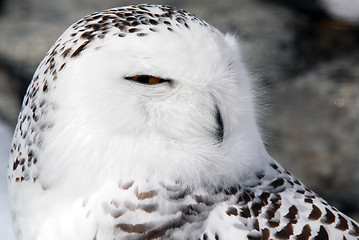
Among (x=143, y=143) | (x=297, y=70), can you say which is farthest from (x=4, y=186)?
(x=297, y=70)

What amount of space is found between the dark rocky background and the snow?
0.20m

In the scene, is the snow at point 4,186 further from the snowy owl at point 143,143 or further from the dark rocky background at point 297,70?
the snowy owl at point 143,143

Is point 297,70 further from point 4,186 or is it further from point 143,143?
point 143,143

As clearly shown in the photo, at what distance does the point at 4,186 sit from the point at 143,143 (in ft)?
6.51

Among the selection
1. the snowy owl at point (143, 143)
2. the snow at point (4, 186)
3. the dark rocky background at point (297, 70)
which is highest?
the snowy owl at point (143, 143)

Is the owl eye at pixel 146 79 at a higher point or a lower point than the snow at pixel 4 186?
higher

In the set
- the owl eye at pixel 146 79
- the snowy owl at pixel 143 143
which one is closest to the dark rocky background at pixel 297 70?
the snowy owl at pixel 143 143

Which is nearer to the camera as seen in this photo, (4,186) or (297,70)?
(4,186)

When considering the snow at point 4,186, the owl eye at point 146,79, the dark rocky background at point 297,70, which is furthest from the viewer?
the dark rocky background at point 297,70

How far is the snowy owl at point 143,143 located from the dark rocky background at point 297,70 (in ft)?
6.63

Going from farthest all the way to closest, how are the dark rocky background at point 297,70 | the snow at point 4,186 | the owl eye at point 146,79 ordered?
the dark rocky background at point 297,70, the snow at point 4,186, the owl eye at point 146,79

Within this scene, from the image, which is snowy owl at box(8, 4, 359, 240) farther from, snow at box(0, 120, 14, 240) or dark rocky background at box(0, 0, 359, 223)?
dark rocky background at box(0, 0, 359, 223)

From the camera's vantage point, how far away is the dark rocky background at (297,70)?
136 inches

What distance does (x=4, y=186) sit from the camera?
116 inches
